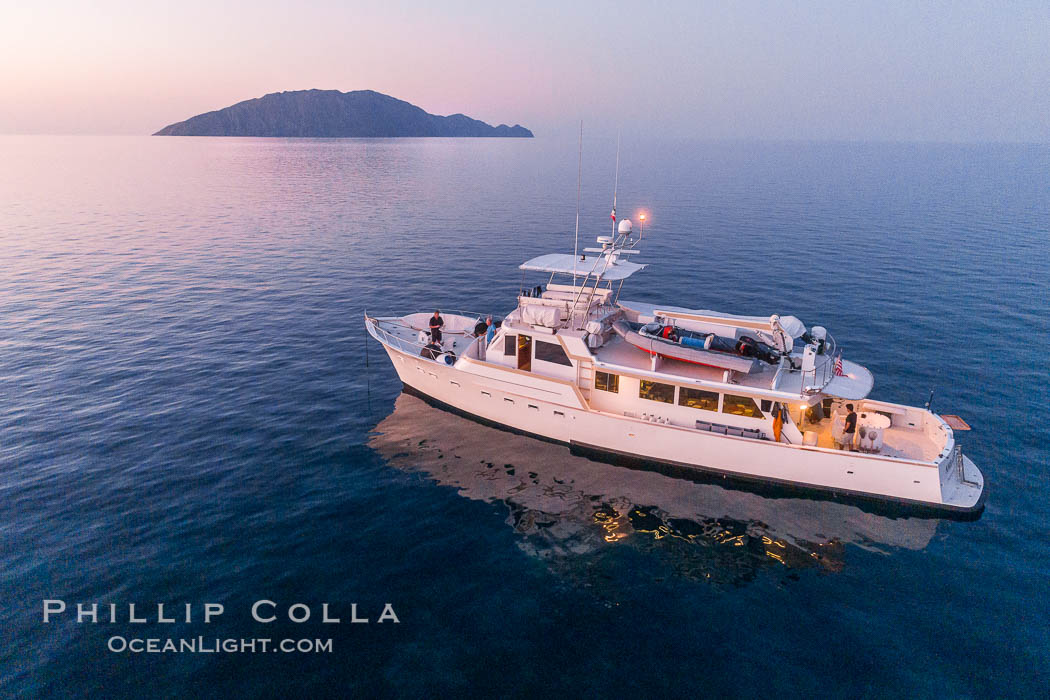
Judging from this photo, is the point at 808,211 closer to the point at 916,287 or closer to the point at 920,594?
the point at 916,287

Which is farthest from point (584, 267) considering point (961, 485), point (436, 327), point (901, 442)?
point (961, 485)

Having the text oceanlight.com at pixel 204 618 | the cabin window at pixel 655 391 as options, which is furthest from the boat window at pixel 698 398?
the text oceanlight.com at pixel 204 618

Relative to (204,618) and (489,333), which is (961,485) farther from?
(204,618)

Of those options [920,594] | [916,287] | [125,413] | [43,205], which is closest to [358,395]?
[125,413]

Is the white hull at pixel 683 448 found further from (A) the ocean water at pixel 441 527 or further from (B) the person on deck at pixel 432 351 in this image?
(A) the ocean water at pixel 441 527

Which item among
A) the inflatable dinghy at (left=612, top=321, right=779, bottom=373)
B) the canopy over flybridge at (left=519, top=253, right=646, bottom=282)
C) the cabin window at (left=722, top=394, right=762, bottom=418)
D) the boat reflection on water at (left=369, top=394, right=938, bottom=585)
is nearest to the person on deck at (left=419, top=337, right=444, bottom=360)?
the boat reflection on water at (left=369, top=394, right=938, bottom=585)
